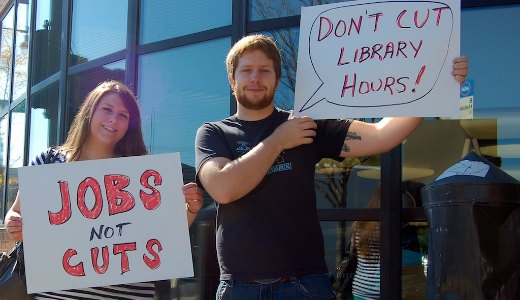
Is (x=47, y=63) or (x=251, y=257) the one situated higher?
(x=47, y=63)

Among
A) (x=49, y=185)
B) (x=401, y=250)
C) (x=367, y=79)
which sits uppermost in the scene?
(x=367, y=79)

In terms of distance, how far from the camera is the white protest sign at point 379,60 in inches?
89.0

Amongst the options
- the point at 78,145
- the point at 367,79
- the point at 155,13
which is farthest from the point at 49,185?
the point at 155,13

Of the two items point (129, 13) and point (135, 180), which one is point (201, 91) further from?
point (135, 180)

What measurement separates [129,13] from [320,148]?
3558 mm

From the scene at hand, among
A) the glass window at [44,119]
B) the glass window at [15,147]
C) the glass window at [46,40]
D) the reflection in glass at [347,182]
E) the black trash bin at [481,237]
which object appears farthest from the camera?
the glass window at [15,147]

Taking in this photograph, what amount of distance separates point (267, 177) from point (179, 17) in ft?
10.6

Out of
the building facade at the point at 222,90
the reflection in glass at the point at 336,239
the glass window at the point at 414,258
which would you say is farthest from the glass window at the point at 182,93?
the glass window at the point at 414,258

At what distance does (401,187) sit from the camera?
383 cm

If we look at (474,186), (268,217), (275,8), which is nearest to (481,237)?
(474,186)

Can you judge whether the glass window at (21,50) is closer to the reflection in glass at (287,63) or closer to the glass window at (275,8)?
the glass window at (275,8)

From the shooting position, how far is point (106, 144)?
7.73 ft

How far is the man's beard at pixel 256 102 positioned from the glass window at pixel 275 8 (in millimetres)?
2250

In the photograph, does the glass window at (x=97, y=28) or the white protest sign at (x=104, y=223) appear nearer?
the white protest sign at (x=104, y=223)
